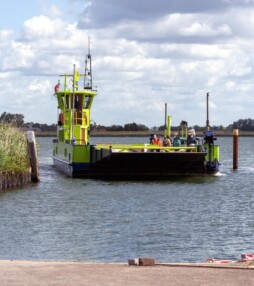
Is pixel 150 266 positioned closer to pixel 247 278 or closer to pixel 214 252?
pixel 247 278

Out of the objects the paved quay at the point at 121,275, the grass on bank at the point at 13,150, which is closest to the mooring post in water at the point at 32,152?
the grass on bank at the point at 13,150

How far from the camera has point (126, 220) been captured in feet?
85.2

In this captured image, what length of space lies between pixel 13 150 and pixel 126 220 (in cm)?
1539

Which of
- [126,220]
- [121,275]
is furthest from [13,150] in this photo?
[121,275]

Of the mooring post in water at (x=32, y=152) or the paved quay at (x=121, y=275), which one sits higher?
the mooring post in water at (x=32, y=152)

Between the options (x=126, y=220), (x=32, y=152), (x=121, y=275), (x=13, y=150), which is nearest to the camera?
(x=121, y=275)

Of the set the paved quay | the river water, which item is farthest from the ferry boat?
the paved quay

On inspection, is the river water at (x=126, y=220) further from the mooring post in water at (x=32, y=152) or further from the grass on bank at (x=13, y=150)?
the grass on bank at (x=13, y=150)

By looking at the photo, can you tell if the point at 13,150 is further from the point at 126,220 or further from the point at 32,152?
the point at 126,220

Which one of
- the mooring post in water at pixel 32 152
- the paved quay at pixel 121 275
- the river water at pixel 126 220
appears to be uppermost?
the mooring post in water at pixel 32 152

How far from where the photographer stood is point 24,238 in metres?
21.1

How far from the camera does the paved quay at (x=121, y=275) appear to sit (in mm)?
10930

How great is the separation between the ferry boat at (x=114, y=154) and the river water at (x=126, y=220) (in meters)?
0.94

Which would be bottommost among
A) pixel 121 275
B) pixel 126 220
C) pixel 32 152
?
pixel 126 220
